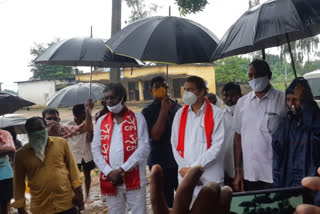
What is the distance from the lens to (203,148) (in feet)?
8.81

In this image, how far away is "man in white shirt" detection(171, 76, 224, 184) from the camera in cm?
264

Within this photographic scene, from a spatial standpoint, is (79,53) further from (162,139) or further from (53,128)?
(162,139)

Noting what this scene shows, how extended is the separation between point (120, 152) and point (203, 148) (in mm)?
869

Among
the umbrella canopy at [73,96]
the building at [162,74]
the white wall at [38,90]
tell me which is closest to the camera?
the umbrella canopy at [73,96]

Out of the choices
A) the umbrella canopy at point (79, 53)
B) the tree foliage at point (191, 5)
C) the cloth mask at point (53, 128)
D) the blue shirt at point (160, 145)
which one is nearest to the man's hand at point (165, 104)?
the blue shirt at point (160, 145)

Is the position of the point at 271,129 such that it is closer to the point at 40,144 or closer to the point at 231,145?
the point at 231,145

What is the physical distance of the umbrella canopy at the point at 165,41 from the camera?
3.05 m

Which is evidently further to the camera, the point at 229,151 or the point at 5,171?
the point at 5,171

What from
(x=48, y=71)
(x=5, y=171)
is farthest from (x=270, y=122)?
(x=48, y=71)

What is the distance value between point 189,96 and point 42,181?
1722 mm

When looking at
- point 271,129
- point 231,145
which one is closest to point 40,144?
point 231,145

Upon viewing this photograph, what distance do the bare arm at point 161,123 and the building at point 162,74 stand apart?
21843mm

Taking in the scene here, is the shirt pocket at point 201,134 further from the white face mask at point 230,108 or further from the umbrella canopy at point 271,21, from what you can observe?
the white face mask at point 230,108

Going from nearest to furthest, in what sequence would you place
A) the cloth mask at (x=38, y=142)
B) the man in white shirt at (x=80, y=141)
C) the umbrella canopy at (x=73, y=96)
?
the cloth mask at (x=38, y=142)
the man in white shirt at (x=80, y=141)
the umbrella canopy at (x=73, y=96)
